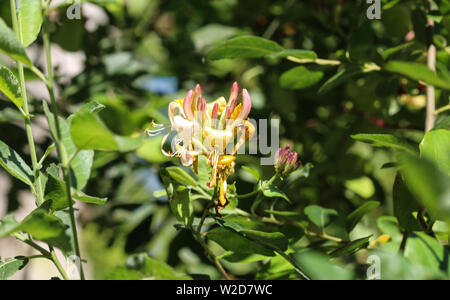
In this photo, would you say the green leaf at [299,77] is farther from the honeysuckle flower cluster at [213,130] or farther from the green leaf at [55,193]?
the green leaf at [55,193]

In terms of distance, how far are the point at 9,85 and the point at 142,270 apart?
27 cm

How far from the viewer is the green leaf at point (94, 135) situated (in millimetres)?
389

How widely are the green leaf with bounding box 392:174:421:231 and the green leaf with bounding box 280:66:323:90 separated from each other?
28 centimetres

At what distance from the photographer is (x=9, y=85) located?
20.0 inches

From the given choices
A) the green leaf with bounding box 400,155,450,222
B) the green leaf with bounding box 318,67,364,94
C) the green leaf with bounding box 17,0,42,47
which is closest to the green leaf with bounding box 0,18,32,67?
the green leaf with bounding box 17,0,42,47

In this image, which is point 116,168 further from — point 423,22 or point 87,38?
point 423,22

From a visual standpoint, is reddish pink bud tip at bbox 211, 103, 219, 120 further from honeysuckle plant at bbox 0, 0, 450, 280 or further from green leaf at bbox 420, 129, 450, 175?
green leaf at bbox 420, 129, 450, 175

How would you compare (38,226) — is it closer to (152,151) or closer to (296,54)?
(296,54)

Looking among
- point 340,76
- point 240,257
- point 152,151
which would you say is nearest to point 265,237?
point 240,257

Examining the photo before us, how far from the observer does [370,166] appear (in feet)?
3.89

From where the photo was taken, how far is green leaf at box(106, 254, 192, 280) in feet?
1.44

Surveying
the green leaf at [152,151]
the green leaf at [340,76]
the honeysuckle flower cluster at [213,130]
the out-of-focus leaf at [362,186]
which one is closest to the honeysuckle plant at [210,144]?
the honeysuckle flower cluster at [213,130]
